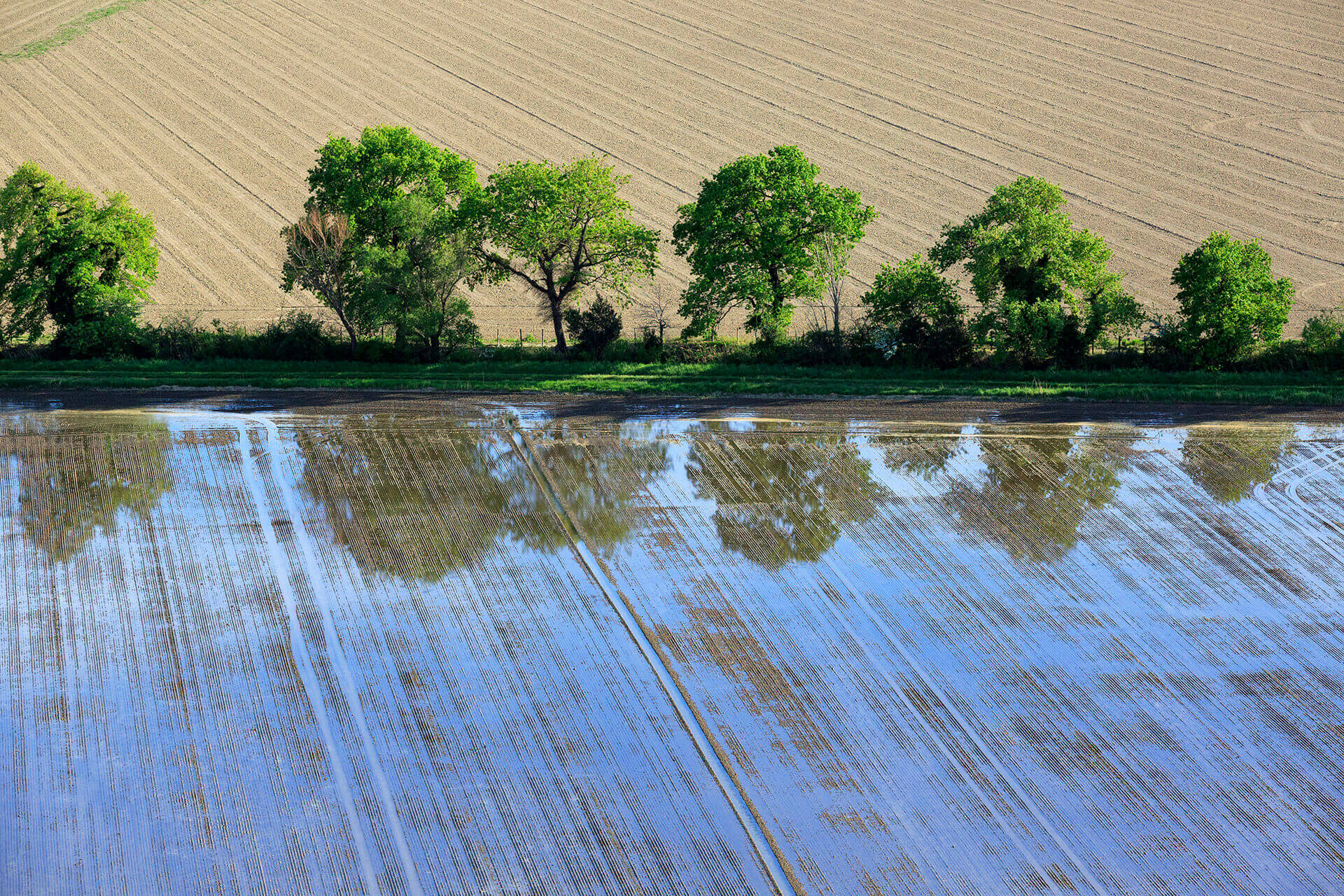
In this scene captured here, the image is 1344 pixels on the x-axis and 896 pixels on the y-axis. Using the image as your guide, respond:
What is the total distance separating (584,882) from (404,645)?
836 cm

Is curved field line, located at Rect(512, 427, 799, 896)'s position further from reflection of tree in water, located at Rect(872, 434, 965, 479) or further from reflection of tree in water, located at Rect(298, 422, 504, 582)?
reflection of tree in water, located at Rect(872, 434, 965, 479)

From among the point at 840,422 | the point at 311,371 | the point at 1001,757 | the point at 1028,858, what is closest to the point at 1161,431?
the point at 840,422

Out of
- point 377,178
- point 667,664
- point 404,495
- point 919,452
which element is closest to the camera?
point 667,664

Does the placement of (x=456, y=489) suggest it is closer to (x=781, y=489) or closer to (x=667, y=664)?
(x=781, y=489)

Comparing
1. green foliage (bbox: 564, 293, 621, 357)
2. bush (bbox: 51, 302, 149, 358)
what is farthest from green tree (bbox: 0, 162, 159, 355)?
green foliage (bbox: 564, 293, 621, 357)

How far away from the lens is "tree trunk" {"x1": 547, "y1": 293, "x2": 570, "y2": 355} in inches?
1889

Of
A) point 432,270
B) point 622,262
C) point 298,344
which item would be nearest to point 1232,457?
point 622,262

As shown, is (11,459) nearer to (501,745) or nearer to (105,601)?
(105,601)

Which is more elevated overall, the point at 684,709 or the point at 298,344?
the point at 684,709

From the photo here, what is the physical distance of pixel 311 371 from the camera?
46312 millimetres

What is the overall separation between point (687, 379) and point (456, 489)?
1351 cm

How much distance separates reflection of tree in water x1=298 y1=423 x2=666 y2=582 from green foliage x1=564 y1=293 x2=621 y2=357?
866 centimetres

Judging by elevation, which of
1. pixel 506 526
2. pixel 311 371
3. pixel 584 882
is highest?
pixel 584 882

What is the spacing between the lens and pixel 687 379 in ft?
149
